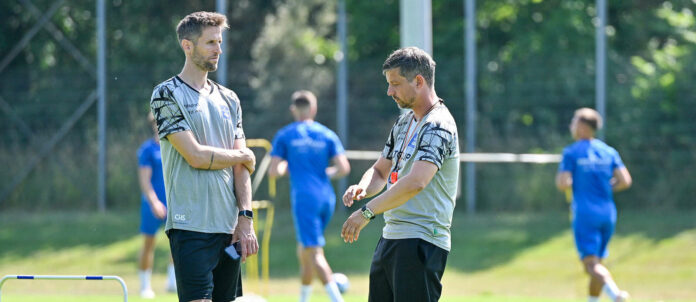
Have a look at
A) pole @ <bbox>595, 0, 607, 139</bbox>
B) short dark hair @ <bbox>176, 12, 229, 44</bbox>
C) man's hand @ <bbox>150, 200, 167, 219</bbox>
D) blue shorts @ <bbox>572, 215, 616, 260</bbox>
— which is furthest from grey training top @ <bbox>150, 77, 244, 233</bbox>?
pole @ <bbox>595, 0, 607, 139</bbox>

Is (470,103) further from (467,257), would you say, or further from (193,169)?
(193,169)

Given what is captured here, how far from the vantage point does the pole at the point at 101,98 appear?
18641mm

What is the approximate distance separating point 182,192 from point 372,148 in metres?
13.5

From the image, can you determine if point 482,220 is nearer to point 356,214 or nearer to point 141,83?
point 141,83

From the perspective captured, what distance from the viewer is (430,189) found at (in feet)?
16.3

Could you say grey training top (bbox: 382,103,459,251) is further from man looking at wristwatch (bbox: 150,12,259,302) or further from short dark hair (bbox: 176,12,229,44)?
short dark hair (bbox: 176,12,229,44)

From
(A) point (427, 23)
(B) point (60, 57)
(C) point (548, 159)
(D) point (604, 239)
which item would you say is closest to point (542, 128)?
(C) point (548, 159)

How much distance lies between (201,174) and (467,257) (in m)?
10.3

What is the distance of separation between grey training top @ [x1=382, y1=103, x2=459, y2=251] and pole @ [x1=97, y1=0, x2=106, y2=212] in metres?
14.6

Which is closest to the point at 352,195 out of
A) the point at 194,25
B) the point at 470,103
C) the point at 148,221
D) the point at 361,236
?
the point at 194,25

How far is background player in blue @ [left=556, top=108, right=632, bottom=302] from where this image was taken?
9.31 metres

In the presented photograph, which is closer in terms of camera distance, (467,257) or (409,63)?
(409,63)

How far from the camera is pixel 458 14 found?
64.7ft

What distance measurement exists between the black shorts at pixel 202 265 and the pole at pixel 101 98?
14.3m
